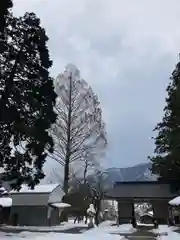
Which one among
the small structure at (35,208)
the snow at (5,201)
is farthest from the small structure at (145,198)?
the snow at (5,201)

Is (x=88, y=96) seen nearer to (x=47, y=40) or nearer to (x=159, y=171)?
(x=159, y=171)

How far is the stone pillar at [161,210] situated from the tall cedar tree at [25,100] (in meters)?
18.0

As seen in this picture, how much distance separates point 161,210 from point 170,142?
11.6 m

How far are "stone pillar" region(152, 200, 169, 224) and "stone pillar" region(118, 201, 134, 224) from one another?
2.36 metres

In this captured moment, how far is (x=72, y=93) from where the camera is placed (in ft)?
113

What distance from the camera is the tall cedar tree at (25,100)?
62.4 ft

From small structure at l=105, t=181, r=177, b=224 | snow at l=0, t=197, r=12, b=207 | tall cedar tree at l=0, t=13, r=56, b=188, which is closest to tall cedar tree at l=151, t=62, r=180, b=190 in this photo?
small structure at l=105, t=181, r=177, b=224

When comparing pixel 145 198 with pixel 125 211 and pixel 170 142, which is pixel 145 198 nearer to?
pixel 125 211

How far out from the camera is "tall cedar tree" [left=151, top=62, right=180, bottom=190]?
25766mm

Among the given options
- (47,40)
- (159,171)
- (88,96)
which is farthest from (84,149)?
(47,40)

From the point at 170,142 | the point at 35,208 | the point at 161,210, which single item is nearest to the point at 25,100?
the point at 170,142

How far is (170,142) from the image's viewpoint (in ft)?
85.4

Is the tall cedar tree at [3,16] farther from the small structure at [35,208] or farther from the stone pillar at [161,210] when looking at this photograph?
the stone pillar at [161,210]

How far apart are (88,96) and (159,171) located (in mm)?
9677
